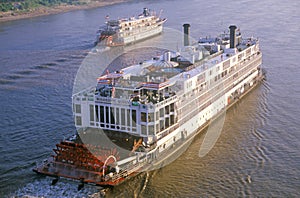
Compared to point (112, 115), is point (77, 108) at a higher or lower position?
higher

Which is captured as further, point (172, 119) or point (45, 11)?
point (45, 11)

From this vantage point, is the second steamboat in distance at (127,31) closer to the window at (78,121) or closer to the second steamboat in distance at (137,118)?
the second steamboat in distance at (137,118)

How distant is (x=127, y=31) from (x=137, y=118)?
37702 millimetres

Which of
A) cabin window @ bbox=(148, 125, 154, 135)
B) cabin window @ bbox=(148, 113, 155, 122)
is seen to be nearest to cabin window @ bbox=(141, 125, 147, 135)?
cabin window @ bbox=(148, 125, 154, 135)

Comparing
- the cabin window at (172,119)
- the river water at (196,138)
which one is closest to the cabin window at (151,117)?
the cabin window at (172,119)

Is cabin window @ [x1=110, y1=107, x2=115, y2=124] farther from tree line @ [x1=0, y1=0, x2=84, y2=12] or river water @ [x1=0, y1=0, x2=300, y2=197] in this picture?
tree line @ [x1=0, y1=0, x2=84, y2=12]

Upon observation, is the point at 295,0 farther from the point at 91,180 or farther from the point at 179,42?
the point at 91,180

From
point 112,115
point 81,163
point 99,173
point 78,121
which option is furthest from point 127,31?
point 99,173

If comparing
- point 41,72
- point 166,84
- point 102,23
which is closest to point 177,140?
point 166,84

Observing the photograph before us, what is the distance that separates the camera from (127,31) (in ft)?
196

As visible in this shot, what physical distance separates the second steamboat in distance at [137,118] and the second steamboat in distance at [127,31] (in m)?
27.6

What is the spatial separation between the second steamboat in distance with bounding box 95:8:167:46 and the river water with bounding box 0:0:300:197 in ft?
7.89

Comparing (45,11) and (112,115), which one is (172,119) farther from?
(45,11)

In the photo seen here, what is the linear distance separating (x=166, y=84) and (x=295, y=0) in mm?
72985
